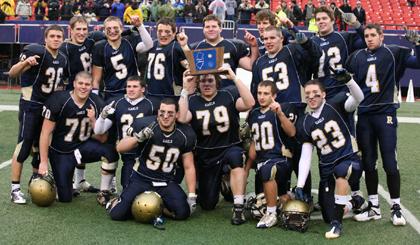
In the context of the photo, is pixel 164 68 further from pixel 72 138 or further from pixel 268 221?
pixel 268 221

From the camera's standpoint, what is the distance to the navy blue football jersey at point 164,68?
246 inches

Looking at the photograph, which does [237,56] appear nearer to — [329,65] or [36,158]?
[329,65]

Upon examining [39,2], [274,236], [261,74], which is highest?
[39,2]

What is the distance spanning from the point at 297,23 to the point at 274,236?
13782mm

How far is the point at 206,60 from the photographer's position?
17.8 feet

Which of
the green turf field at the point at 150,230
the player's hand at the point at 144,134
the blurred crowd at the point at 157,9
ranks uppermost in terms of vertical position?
the blurred crowd at the point at 157,9

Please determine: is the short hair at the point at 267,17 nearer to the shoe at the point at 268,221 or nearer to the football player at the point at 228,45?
the football player at the point at 228,45

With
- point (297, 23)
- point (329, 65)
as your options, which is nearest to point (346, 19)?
point (329, 65)

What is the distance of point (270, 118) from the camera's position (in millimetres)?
5562

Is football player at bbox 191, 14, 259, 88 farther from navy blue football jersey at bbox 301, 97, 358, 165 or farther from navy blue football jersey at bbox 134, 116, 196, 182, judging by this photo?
navy blue football jersey at bbox 301, 97, 358, 165

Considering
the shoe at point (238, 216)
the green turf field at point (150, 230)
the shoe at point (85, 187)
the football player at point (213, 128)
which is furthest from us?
the shoe at point (85, 187)

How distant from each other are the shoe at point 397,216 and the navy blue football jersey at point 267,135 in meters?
1.04

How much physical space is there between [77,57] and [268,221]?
2565 mm

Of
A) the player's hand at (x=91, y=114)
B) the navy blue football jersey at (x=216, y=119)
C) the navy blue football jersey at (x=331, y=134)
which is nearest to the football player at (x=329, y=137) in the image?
the navy blue football jersey at (x=331, y=134)
